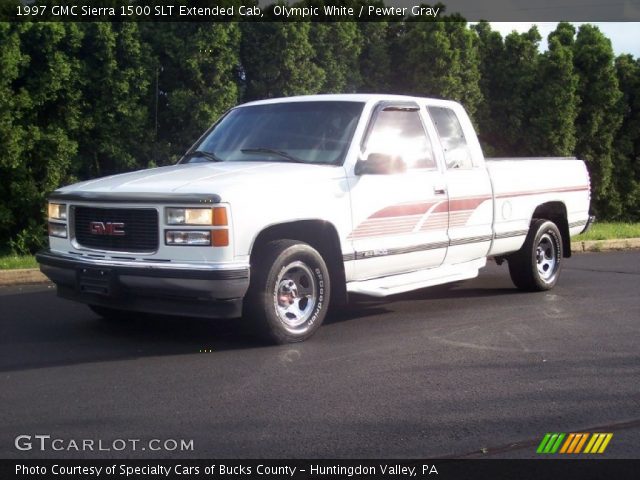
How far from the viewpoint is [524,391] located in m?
5.72

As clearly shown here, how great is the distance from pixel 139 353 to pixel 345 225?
1912mm

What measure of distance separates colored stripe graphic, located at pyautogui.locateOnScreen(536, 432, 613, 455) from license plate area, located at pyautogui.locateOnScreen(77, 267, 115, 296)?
11.1ft

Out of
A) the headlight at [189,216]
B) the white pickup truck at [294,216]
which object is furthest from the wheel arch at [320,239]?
the headlight at [189,216]

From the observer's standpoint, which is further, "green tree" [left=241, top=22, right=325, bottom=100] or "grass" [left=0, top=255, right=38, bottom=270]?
"green tree" [left=241, top=22, right=325, bottom=100]

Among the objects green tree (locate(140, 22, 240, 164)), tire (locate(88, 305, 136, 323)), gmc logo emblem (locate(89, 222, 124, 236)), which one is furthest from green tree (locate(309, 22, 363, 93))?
gmc logo emblem (locate(89, 222, 124, 236))

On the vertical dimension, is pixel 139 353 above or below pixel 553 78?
below

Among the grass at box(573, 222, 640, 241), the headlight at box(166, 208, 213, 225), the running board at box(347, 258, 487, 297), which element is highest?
the headlight at box(166, 208, 213, 225)

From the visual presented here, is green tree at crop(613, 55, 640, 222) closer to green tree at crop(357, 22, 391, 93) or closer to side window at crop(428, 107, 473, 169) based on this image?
green tree at crop(357, 22, 391, 93)

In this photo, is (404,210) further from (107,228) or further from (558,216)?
(558,216)

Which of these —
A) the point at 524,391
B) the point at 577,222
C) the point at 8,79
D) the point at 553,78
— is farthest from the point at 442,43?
the point at 524,391

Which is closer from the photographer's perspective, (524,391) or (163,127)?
(524,391)

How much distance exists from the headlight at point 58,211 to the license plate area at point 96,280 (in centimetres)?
64

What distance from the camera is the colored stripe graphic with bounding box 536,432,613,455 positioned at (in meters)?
4.64
